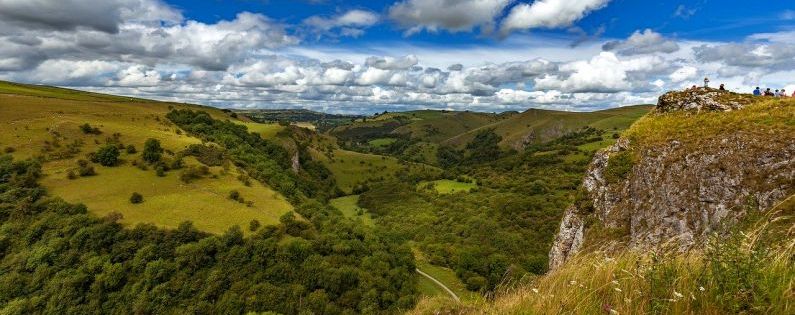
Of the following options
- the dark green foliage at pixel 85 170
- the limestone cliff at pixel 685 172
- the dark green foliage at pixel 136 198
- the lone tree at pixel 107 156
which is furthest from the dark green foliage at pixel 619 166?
the lone tree at pixel 107 156

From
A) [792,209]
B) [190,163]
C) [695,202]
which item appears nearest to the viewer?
[792,209]

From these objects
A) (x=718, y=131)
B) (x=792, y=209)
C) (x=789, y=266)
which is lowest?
(x=792, y=209)

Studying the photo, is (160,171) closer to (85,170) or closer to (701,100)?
(85,170)

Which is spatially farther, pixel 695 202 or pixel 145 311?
pixel 145 311

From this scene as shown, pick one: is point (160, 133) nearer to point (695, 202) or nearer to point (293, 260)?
point (293, 260)

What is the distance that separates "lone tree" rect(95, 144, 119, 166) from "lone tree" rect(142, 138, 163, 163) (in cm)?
645

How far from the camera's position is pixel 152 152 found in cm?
10494

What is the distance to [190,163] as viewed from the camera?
107 metres

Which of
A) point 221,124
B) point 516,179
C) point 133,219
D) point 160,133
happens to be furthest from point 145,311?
point 516,179

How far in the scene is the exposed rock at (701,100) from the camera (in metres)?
28.7

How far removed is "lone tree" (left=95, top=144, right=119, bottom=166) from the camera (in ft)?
330

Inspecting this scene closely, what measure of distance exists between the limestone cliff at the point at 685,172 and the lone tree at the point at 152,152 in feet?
344

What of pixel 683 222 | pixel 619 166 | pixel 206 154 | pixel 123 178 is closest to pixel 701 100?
pixel 619 166

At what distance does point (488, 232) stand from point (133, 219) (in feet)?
324
